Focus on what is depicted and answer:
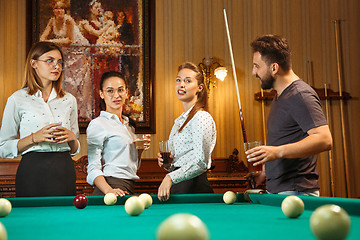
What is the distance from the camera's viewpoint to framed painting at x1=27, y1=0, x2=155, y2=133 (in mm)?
5637

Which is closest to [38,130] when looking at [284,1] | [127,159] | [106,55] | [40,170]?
[40,170]

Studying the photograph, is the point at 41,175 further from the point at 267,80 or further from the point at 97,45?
the point at 97,45

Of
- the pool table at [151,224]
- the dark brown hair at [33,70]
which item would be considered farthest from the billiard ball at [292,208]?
the dark brown hair at [33,70]

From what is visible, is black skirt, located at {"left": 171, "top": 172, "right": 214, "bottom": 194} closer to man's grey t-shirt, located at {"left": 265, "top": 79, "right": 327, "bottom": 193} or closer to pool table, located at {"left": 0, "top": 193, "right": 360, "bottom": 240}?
man's grey t-shirt, located at {"left": 265, "top": 79, "right": 327, "bottom": 193}

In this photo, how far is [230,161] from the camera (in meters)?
5.59

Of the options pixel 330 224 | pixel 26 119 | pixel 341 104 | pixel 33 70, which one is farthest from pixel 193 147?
pixel 341 104

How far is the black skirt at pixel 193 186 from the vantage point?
8.88ft

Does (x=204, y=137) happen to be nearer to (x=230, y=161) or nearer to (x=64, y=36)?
(x=230, y=161)

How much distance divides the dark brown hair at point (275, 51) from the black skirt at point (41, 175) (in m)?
1.58

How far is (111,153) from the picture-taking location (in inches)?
112

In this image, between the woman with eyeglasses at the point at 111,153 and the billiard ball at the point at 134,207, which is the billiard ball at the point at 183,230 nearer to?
the billiard ball at the point at 134,207

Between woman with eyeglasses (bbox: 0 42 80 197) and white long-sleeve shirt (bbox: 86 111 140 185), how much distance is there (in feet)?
0.56

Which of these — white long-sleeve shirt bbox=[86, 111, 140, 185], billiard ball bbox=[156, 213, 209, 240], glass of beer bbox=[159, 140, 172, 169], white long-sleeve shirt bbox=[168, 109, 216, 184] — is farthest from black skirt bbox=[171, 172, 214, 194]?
billiard ball bbox=[156, 213, 209, 240]

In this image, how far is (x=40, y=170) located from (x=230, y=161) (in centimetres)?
329
